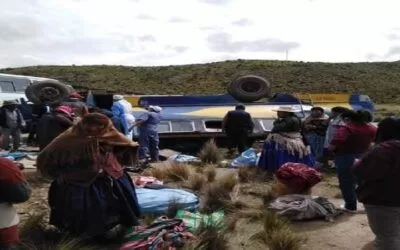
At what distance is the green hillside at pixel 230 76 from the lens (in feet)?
177

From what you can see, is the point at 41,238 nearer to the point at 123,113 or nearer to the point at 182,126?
the point at 123,113

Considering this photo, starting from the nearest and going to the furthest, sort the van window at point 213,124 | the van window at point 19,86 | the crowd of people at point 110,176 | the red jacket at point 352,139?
the crowd of people at point 110,176 < the red jacket at point 352,139 < the van window at point 213,124 < the van window at point 19,86

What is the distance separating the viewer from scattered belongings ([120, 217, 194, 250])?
5.73m

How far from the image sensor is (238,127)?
46.4 ft

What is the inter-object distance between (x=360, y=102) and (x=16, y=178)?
1371cm

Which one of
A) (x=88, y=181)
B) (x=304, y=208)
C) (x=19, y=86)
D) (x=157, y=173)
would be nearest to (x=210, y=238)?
(x=88, y=181)

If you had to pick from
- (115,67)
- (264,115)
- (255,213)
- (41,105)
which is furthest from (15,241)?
(115,67)

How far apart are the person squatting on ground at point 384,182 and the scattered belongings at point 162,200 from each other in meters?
2.63

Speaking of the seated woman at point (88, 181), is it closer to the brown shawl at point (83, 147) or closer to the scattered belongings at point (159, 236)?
the brown shawl at point (83, 147)

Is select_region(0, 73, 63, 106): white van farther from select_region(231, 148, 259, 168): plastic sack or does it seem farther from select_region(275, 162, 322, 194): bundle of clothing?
select_region(275, 162, 322, 194): bundle of clothing

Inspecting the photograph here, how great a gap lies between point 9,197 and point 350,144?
467cm

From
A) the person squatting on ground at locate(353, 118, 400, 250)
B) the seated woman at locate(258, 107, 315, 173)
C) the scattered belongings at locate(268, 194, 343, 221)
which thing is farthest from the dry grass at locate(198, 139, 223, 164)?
the person squatting on ground at locate(353, 118, 400, 250)

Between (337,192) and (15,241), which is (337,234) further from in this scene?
(15,241)

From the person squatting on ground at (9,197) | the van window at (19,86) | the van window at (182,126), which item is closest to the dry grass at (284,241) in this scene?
the person squatting on ground at (9,197)
